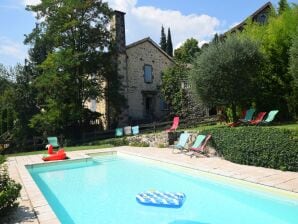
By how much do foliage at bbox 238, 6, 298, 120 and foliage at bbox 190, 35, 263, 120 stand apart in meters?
0.96

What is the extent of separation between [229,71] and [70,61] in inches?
443

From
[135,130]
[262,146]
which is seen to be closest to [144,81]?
[135,130]

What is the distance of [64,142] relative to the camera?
70.3ft

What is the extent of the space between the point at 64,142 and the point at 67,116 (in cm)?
190

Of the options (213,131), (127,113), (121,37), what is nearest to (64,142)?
(127,113)

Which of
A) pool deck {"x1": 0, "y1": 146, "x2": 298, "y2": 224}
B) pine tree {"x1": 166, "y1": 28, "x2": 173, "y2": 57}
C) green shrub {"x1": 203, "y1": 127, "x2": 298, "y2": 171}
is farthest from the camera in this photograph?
pine tree {"x1": 166, "y1": 28, "x2": 173, "y2": 57}

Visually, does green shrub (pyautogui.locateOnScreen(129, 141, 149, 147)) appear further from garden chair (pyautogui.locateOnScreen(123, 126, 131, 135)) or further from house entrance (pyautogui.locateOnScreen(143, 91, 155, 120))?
house entrance (pyautogui.locateOnScreen(143, 91, 155, 120))

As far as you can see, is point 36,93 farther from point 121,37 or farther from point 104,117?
point 121,37

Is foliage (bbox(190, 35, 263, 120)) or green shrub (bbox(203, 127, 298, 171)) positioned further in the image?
foliage (bbox(190, 35, 263, 120))

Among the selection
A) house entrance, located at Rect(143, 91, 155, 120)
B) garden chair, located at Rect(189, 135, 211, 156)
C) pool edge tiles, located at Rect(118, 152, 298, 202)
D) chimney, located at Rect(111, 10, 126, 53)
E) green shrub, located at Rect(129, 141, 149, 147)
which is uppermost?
chimney, located at Rect(111, 10, 126, 53)

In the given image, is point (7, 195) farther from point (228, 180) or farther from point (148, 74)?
point (148, 74)

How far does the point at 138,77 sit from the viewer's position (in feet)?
94.3

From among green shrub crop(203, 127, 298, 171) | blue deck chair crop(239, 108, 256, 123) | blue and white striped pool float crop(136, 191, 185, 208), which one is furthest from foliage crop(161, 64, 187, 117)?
blue and white striped pool float crop(136, 191, 185, 208)

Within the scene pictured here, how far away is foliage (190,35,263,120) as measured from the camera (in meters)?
16.1
